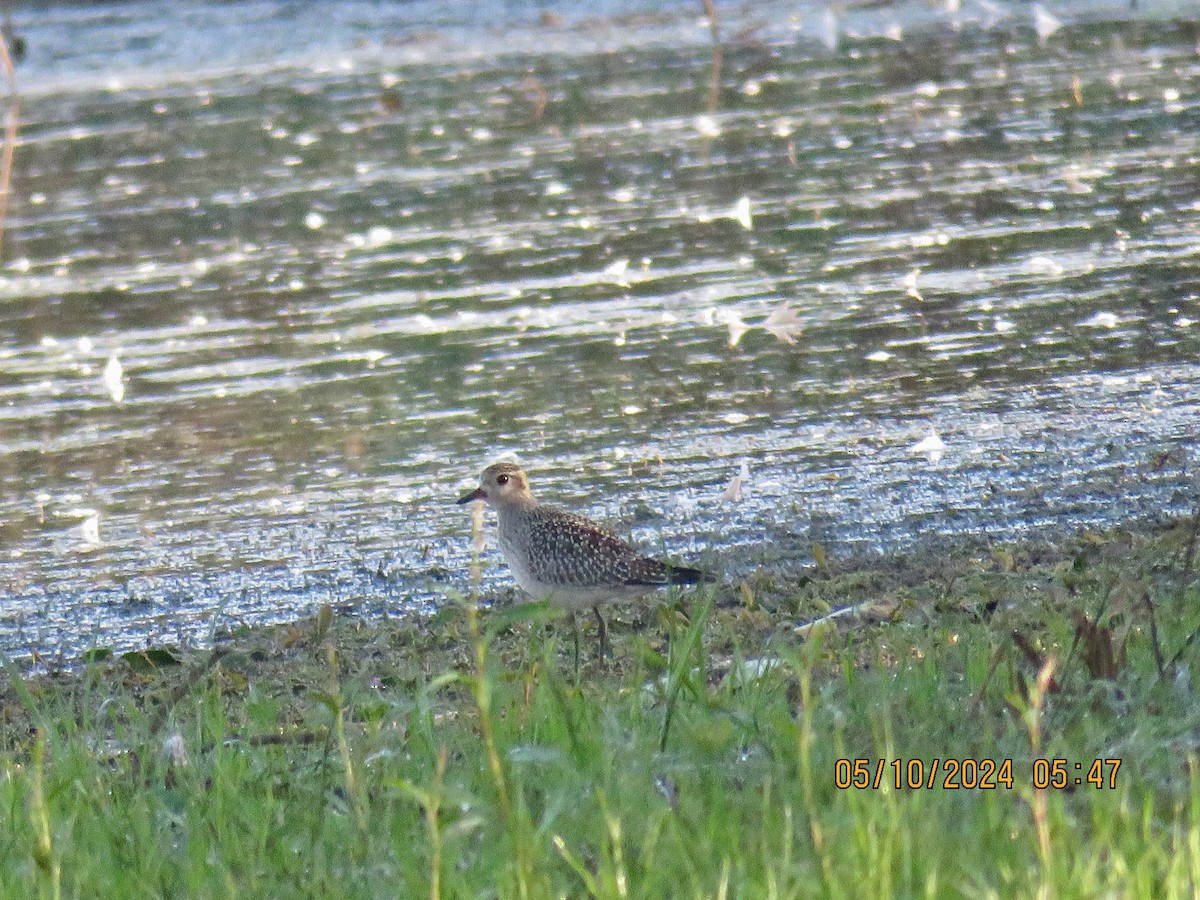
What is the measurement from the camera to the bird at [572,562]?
6.89 m

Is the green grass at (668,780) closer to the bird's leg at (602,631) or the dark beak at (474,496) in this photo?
the bird's leg at (602,631)

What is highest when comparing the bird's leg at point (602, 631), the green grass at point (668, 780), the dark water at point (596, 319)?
the green grass at point (668, 780)

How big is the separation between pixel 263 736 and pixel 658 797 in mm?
1437

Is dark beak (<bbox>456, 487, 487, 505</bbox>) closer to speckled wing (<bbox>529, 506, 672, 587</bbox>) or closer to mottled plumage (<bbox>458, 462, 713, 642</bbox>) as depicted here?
mottled plumage (<bbox>458, 462, 713, 642</bbox>)

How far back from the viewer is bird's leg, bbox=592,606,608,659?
6708 millimetres

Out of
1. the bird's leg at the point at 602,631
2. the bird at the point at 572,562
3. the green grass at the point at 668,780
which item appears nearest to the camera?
the green grass at the point at 668,780

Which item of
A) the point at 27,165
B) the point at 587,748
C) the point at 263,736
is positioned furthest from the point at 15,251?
the point at 587,748
